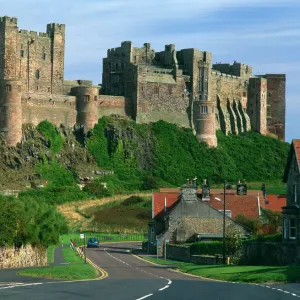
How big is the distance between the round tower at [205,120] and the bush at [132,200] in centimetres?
2395

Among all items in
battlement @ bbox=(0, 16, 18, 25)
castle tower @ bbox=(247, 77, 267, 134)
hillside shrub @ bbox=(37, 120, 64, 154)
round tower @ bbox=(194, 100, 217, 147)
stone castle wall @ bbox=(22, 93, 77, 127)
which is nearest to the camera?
battlement @ bbox=(0, 16, 18, 25)

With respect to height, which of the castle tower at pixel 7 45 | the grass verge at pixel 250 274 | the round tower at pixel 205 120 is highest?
the castle tower at pixel 7 45

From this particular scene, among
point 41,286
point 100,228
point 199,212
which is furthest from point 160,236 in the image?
point 41,286

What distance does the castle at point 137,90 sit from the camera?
4469 inches

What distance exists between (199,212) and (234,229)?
12.9 ft

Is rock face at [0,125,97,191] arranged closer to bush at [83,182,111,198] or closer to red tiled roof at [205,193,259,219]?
bush at [83,182,111,198]

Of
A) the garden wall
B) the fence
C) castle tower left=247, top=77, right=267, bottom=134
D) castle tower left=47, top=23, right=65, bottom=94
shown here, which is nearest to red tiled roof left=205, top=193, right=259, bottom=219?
A: the fence

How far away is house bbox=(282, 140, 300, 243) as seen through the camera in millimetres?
60250

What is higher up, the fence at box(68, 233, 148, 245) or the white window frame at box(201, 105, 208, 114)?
the white window frame at box(201, 105, 208, 114)

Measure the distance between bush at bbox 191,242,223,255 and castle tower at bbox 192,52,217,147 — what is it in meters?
65.4

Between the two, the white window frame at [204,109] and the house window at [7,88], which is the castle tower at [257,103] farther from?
the house window at [7,88]

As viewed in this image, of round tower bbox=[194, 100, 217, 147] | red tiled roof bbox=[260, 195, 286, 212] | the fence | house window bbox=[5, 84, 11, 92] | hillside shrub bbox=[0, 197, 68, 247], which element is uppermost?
house window bbox=[5, 84, 11, 92]

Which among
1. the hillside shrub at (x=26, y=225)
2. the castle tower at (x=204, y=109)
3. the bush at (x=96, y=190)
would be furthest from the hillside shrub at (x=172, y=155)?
the hillside shrub at (x=26, y=225)

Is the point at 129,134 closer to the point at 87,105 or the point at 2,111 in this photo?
the point at 87,105
